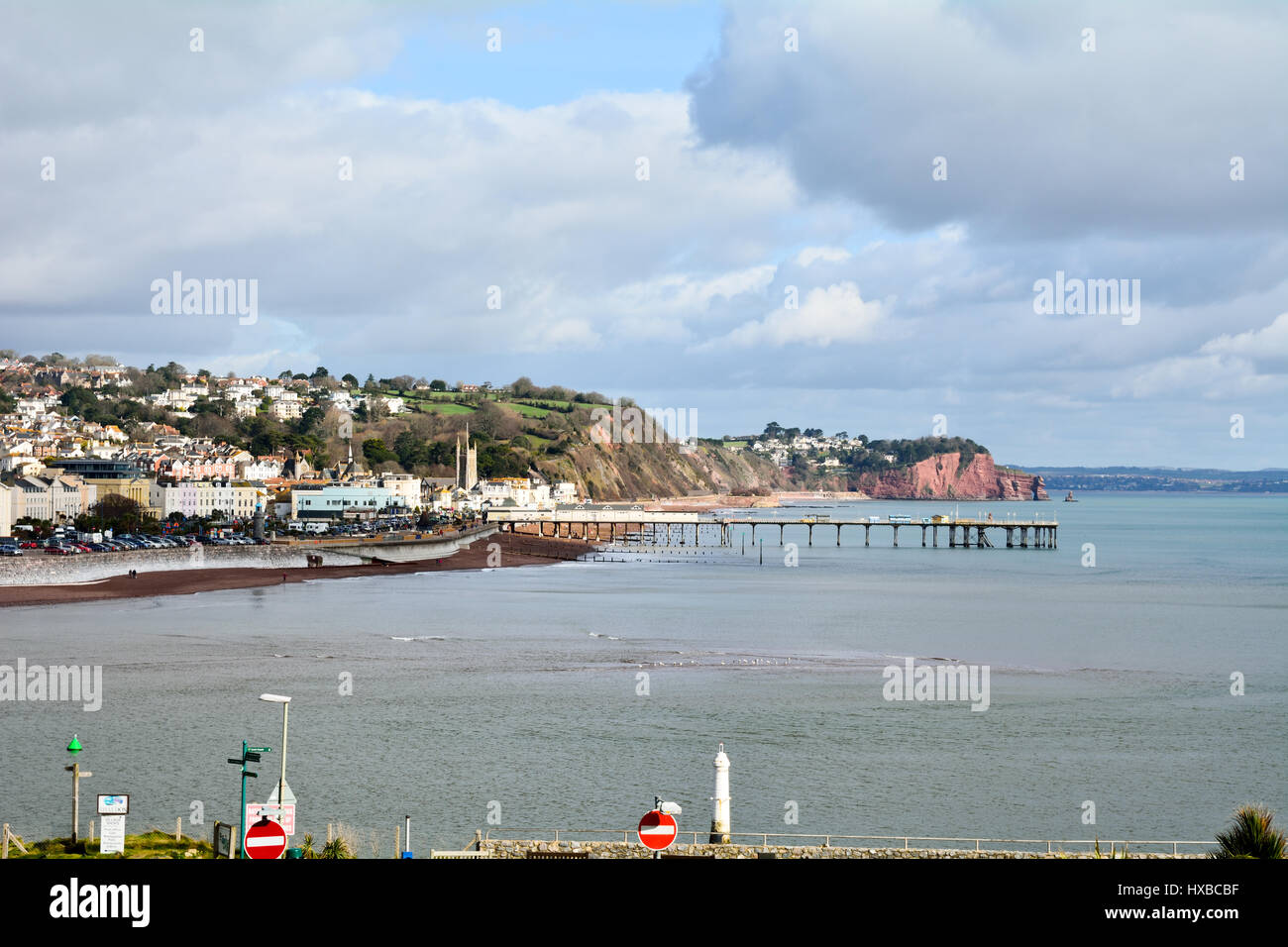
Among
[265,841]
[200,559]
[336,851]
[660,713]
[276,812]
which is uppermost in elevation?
[265,841]

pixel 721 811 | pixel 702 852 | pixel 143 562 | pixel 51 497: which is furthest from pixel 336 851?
pixel 51 497

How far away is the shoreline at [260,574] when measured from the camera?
235 ft

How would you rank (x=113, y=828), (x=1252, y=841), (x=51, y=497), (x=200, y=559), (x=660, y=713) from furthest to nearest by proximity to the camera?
(x=51, y=497), (x=200, y=559), (x=660, y=713), (x=1252, y=841), (x=113, y=828)

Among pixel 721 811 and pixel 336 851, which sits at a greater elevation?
pixel 721 811

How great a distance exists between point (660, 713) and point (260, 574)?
60128 mm

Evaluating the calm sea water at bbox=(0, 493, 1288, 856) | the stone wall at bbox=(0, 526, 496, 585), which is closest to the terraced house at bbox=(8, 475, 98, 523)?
the stone wall at bbox=(0, 526, 496, 585)

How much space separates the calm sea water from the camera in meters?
26.3

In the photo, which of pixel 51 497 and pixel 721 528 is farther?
pixel 721 528

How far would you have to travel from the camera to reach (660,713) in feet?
120

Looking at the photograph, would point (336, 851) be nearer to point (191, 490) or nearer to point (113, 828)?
point (113, 828)

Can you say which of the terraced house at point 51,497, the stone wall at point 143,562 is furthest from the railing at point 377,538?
the terraced house at point 51,497

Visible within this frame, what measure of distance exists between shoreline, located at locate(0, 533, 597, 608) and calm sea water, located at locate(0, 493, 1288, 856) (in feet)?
13.7

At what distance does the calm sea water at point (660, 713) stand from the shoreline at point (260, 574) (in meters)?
4.17
